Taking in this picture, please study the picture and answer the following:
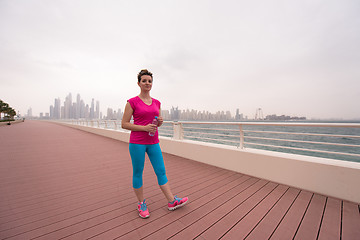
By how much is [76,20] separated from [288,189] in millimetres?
13715

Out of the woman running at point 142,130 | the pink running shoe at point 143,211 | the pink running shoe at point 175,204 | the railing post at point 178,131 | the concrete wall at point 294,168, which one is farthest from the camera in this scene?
the railing post at point 178,131

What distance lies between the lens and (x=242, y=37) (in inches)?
382

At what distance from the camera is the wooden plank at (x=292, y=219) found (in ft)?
4.36

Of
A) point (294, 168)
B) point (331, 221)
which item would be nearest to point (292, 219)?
point (331, 221)

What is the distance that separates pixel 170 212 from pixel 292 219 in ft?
4.69

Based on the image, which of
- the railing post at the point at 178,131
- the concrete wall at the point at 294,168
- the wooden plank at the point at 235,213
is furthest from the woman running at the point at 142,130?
the railing post at the point at 178,131

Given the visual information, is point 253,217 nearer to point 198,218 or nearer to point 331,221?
point 198,218

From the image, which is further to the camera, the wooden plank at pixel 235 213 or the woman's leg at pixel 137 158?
the woman's leg at pixel 137 158

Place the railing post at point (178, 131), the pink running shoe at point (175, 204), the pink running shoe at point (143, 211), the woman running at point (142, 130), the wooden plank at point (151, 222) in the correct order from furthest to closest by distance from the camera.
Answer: the railing post at point (178, 131) < the pink running shoe at point (175, 204) < the pink running shoe at point (143, 211) < the woman running at point (142, 130) < the wooden plank at point (151, 222)

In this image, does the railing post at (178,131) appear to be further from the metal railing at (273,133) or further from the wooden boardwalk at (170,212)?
the wooden boardwalk at (170,212)

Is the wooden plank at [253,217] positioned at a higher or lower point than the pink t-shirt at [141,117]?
lower

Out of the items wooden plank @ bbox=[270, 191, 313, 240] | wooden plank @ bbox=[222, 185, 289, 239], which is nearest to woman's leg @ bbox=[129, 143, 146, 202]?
wooden plank @ bbox=[222, 185, 289, 239]

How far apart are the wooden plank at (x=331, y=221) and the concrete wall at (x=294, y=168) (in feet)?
0.70

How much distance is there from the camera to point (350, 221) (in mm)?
1523
